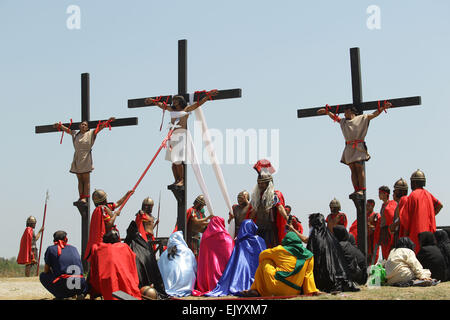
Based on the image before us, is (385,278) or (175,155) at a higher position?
(175,155)

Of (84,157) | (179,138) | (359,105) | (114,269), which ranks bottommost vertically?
(114,269)

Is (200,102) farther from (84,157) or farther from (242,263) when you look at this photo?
(242,263)

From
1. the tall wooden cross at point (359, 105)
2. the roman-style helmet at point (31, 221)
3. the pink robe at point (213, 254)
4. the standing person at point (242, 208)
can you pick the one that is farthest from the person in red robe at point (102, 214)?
the roman-style helmet at point (31, 221)

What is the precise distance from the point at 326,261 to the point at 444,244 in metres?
3.08

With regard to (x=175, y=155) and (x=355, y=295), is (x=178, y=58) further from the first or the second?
(x=355, y=295)

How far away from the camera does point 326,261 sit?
11250 millimetres

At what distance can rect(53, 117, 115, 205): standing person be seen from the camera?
15.5m

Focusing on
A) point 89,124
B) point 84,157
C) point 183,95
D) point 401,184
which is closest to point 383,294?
point 401,184

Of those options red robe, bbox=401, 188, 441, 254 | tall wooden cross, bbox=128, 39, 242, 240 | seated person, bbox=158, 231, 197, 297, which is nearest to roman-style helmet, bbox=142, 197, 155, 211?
tall wooden cross, bbox=128, 39, 242, 240

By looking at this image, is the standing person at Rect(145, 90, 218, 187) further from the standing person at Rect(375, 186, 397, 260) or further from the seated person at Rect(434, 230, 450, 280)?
the seated person at Rect(434, 230, 450, 280)

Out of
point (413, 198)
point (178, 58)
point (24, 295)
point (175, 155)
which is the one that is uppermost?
point (178, 58)

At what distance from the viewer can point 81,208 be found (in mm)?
15734
